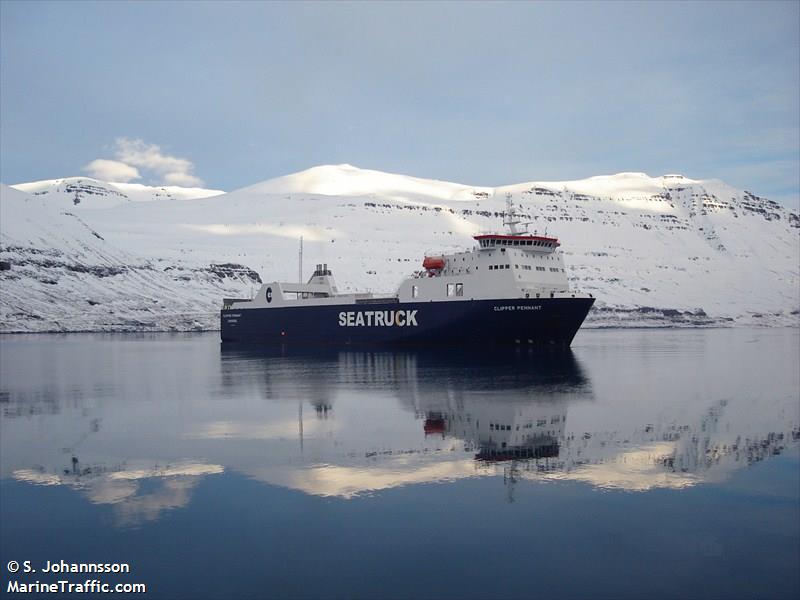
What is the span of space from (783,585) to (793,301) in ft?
589

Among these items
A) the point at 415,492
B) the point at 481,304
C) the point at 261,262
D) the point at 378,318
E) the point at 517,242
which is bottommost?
the point at 415,492

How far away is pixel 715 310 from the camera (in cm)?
15312

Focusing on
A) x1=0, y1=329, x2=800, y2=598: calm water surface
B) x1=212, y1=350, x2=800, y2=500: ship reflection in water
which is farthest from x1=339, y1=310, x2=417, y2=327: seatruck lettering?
x1=0, y1=329, x2=800, y2=598: calm water surface

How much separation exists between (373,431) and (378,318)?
3267 cm

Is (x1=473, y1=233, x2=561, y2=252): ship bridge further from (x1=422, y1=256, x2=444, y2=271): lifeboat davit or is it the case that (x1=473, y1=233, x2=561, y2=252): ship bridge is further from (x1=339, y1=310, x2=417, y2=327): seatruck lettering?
(x1=339, y1=310, x2=417, y2=327): seatruck lettering

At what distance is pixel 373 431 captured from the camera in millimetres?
16359

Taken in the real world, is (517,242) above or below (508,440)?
above

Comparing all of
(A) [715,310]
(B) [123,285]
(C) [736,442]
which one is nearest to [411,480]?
(C) [736,442]

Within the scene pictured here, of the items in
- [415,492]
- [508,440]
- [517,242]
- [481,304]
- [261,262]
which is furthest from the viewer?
[261,262]

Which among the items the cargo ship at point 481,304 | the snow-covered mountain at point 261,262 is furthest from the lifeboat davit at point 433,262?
the snow-covered mountain at point 261,262

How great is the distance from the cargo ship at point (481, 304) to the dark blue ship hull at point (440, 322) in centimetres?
6

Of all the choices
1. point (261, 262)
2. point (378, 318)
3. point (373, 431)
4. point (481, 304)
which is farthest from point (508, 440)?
point (261, 262)

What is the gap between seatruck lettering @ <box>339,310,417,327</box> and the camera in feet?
154

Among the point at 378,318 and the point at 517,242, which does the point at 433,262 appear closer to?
the point at 378,318
